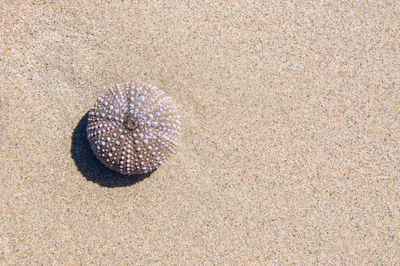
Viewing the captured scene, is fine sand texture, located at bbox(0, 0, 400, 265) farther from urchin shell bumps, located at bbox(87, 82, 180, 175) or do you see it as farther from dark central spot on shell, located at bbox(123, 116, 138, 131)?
dark central spot on shell, located at bbox(123, 116, 138, 131)

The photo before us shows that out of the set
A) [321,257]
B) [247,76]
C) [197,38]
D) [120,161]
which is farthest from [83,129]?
[321,257]

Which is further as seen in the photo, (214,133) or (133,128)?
(214,133)

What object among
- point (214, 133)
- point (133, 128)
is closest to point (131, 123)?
point (133, 128)

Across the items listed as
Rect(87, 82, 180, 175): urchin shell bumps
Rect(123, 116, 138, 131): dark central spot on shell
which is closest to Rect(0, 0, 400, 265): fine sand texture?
Rect(87, 82, 180, 175): urchin shell bumps

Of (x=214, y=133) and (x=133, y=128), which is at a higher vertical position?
(x=133, y=128)

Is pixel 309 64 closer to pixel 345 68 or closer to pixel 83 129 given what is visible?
pixel 345 68

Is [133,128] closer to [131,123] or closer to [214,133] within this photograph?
[131,123]

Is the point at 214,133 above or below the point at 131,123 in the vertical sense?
below
